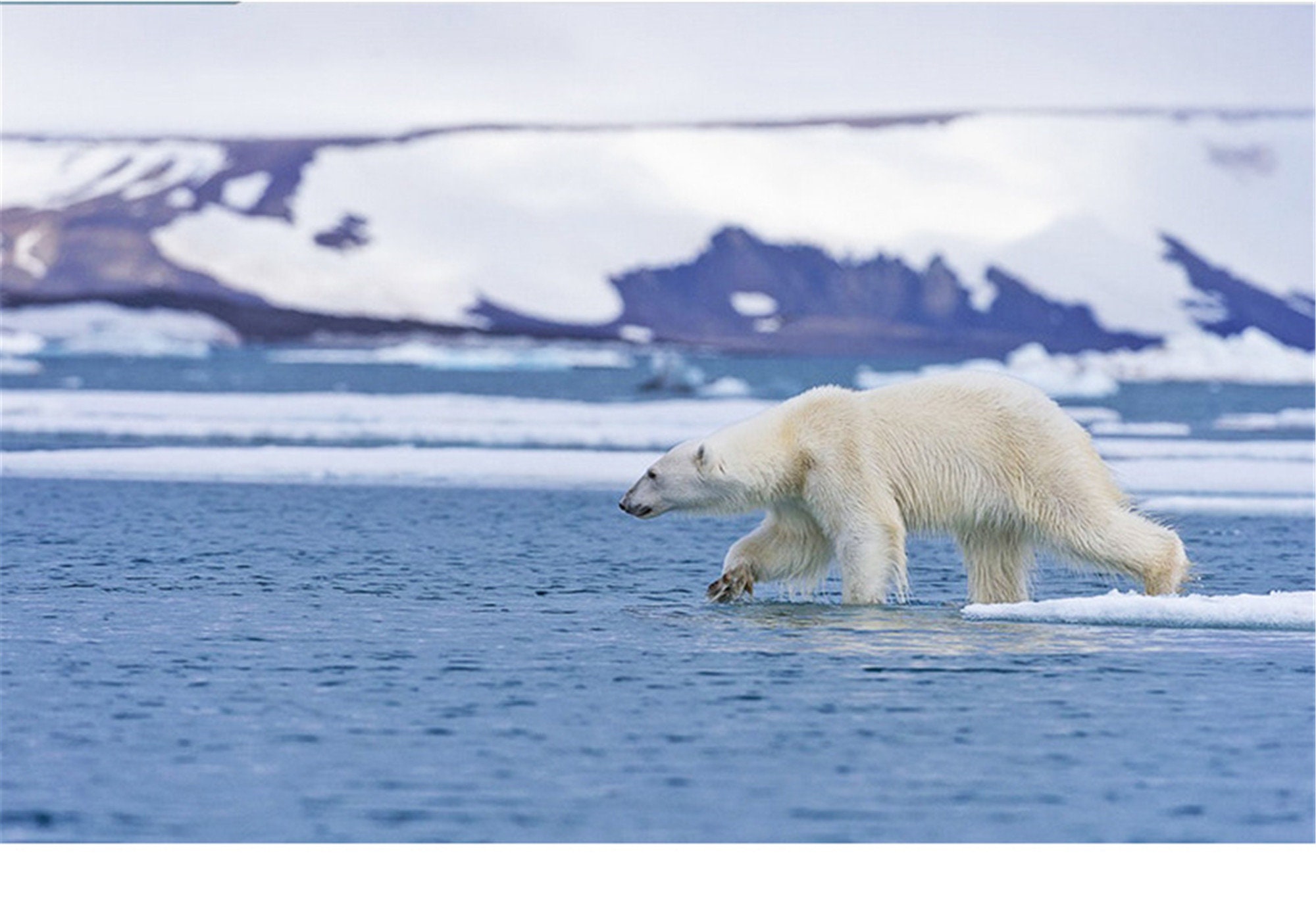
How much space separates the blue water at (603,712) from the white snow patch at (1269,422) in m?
22.6

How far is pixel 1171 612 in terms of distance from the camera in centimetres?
948

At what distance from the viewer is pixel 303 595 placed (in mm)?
10664

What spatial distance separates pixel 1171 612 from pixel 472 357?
6550cm

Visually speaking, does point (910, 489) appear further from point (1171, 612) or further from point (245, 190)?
point (245, 190)

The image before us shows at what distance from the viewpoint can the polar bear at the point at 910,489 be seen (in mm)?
9961

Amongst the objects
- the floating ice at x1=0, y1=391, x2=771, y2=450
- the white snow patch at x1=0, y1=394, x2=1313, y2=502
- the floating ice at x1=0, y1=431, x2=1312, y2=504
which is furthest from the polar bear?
the floating ice at x1=0, y1=391, x2=771, y2=450

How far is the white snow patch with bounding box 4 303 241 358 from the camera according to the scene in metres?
88.4

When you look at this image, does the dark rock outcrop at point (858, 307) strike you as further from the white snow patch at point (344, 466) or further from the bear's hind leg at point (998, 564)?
the bear's hind leg at point (998, 564)

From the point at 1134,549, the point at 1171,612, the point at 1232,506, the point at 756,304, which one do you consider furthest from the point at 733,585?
the point at 756,304

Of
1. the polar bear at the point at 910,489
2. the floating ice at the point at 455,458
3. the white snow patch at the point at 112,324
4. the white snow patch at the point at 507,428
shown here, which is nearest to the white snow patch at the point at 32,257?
the white snow patch at the point at 112,324

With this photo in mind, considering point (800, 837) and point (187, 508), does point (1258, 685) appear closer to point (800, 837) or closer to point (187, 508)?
point (800, 837)

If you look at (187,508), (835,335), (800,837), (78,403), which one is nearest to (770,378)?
(835,335)

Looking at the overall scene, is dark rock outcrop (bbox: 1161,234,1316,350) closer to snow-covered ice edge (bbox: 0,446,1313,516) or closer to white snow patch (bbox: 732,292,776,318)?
white snow patch (bbox: 732,292,776,318)

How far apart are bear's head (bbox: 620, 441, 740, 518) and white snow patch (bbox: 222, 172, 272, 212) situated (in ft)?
288
